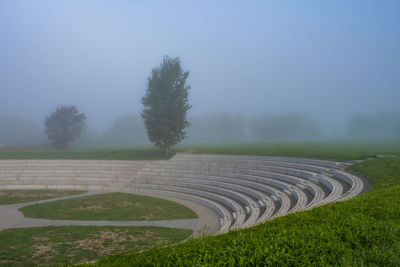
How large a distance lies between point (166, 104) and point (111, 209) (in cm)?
1521

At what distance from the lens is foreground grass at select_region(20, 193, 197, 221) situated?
1452cm

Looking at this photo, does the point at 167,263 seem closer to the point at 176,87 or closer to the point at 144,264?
the point at 144,264

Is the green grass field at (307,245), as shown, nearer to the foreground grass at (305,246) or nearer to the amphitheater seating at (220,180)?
the foreground grass at (305,246)

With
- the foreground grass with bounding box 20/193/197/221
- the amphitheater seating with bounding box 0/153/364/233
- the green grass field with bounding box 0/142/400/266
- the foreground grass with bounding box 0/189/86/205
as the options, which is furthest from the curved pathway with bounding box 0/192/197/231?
the green grass field with bounding box 0/142/400/266

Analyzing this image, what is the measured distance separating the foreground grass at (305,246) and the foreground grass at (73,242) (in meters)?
5.02

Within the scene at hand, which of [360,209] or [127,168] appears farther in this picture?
[127,168]

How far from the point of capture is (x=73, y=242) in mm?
10359

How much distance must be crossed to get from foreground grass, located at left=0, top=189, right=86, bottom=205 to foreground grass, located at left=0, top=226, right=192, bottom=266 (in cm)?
788

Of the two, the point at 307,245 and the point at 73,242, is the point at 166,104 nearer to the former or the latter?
the point at 73,242

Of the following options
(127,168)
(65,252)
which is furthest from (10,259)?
(127,168)

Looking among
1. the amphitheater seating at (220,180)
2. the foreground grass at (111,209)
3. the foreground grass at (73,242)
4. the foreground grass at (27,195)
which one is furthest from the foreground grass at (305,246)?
the foreground grass at (27,195)

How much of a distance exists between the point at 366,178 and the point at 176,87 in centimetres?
2068

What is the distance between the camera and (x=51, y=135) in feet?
141

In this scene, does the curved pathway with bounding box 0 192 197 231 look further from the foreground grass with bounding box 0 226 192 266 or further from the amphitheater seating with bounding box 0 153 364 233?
the amphitheater seating with bounding box 0 153 364 233
